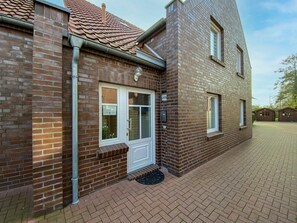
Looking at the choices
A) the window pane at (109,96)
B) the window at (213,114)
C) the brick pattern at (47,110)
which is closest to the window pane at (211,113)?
the window at (213,114)

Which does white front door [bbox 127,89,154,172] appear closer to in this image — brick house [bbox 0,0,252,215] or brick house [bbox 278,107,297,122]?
brick house [bbox 0,0,252,215]

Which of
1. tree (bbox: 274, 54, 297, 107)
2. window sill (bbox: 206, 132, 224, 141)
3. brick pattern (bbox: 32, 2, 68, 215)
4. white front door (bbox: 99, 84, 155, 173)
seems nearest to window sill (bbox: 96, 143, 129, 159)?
white front door (bbox: 99, 84, 155, 173)

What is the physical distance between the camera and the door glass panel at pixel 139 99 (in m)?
3.49

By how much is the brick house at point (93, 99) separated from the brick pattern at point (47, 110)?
1cm

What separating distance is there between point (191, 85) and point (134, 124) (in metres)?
2.06

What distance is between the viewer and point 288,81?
24781 mm

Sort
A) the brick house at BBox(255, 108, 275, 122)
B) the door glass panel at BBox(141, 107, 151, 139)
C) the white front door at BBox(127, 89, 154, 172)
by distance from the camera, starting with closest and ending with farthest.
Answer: the white front door at BBox(127, 89, 154, 172)
the door glass panel at BBox(141, 107, 151, 139)
the brick house at BBox(255, 108, 275, 122)

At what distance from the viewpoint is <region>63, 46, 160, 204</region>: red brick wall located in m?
2.35

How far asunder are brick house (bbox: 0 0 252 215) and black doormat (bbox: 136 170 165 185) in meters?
0.35

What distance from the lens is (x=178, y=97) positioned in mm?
3496

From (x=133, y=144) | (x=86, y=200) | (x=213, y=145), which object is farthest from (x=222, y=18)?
(x=86, y=200)

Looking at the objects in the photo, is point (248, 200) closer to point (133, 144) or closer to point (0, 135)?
point (133, 144)

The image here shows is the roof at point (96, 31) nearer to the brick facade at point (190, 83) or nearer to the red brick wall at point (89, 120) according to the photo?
the red brick wall at point (89, 120)

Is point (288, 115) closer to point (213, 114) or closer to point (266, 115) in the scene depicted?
point (266, 115)
